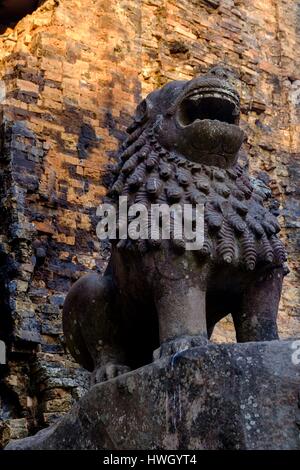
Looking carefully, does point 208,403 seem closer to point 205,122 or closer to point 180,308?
point 180,308

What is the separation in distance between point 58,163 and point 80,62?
4.09ft

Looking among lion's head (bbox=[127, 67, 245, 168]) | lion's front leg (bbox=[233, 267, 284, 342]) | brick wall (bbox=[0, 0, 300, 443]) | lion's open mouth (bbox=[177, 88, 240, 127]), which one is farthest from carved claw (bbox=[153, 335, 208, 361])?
brick wall (bbox=[0, 0, 300, 443])

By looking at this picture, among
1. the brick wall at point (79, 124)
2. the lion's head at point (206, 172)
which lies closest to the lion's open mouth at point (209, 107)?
the lion's head at point (206, 172)

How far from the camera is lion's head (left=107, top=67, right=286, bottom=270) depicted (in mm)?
3836

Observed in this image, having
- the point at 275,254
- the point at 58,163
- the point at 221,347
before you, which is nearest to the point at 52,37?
the point at 58,163

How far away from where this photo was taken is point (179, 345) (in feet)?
11.6

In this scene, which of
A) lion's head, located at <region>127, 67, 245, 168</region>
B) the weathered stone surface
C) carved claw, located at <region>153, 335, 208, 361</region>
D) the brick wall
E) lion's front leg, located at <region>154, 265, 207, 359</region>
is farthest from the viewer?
the brick wall

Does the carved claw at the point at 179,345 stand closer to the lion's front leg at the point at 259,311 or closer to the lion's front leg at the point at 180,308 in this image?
the lion's front leg at the point at 180,308

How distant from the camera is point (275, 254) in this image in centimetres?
392

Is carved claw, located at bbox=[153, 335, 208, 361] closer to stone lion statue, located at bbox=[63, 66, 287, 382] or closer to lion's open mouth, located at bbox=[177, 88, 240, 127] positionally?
stone lion statue, located at bbox=[63, 66, 287, 382]

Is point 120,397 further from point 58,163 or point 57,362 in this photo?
point 58,163

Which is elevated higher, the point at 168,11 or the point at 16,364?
the point at 168,11

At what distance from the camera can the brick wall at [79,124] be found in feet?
22.8

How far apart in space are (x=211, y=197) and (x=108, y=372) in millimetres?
851
